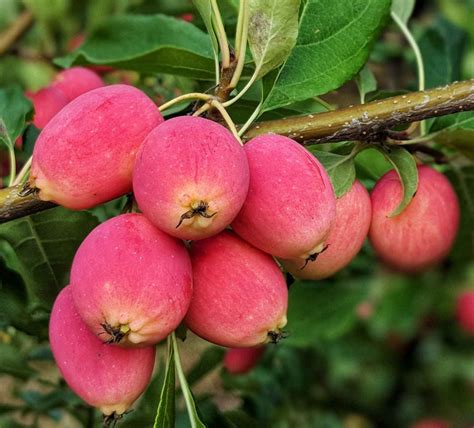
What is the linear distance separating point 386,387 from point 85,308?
6.63 feet

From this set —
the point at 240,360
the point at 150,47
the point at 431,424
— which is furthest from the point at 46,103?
the point at 431,424

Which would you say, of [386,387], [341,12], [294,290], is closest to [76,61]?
[341,12]

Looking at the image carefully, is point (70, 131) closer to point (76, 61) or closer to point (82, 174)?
point (82, 174)

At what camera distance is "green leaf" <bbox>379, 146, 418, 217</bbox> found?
37.7 inches

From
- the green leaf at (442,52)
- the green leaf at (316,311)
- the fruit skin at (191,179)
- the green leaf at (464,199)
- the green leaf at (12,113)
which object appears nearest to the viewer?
the fruit skin at (191,179)

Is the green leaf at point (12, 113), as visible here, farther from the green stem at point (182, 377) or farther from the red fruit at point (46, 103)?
the green stem at point (182, 377)

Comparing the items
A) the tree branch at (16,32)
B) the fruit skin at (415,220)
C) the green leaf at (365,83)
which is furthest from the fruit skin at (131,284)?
the tree branch at (16,32)

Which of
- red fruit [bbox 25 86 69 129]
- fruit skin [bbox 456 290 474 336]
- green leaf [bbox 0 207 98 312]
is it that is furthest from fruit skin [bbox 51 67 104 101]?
fruit skin [bbox 456 290 474 336]

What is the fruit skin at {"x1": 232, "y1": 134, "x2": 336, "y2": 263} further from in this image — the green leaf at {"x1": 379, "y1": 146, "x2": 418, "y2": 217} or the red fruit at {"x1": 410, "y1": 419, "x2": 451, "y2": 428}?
the red fruit at {"x1": 410, "y1": 419, "x2": 451, "y2": 428}

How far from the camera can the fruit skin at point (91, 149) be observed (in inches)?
31.2

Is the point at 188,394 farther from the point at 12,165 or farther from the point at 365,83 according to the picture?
the point at 365,83

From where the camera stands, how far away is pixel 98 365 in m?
0.81

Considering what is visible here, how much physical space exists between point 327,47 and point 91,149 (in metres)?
0.37

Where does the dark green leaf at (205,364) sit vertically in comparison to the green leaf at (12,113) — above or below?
below
